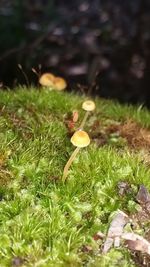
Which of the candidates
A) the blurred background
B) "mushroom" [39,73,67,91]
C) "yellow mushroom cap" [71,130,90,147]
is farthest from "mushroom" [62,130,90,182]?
the blurred background

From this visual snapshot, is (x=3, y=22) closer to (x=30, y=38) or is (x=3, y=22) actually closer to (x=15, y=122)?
(x=30, y=38)

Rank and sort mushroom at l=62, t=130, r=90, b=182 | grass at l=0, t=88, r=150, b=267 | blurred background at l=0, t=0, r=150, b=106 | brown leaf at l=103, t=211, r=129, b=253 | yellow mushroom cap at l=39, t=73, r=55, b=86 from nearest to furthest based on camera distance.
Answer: grass at l=0, t=88, r=150, b=267 → brown leaf at l=103, t=211, r=129, b=253 → mushroom at l=62, t=130, r=90, b=182 → yellow mushroom cap at l=39, t=73, r=55, b=86 → blurred background at l=0, t=0, r=150, b=106

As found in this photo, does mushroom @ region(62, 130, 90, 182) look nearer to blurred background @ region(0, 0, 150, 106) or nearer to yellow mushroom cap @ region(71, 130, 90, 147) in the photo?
yellow mushroom cap @ region(71, 130, 90, 147)

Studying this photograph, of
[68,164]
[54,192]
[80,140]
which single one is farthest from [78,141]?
[54,192]

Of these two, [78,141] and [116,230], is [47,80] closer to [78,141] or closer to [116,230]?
[78,141]

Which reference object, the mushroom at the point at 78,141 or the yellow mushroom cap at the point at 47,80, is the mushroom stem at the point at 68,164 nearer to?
the mushroom at the point at 78,141

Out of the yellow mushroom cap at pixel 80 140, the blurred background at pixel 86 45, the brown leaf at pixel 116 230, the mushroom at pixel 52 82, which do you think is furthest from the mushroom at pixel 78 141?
the blurred background at pixel 86 45

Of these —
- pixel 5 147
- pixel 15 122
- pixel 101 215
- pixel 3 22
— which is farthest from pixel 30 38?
pixel 101 215
